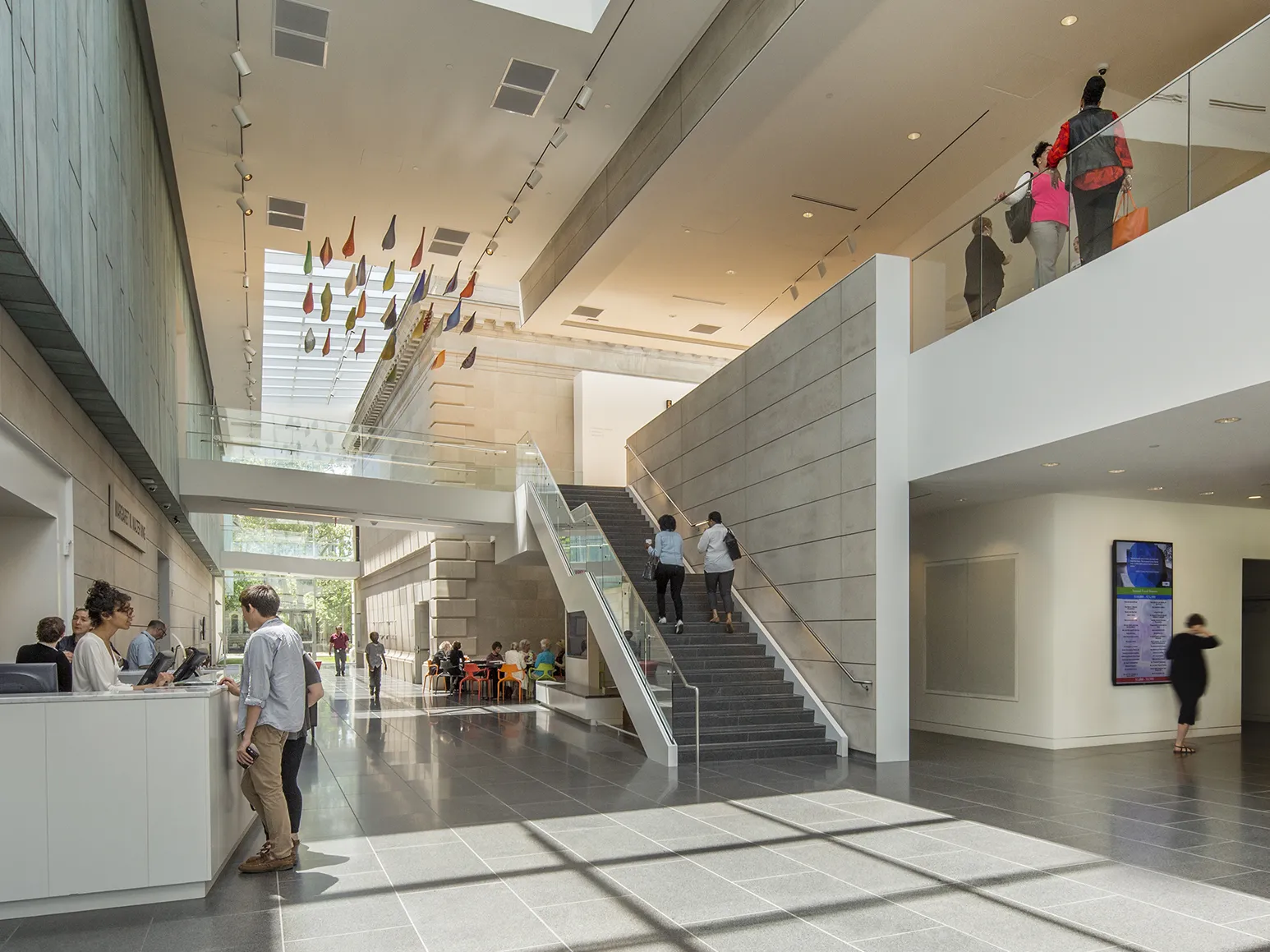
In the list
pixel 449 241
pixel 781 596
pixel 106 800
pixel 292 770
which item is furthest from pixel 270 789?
pixel 449 241

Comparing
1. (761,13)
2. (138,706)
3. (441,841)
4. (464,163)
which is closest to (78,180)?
(138,706)

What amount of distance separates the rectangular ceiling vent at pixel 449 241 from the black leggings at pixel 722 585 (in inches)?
335

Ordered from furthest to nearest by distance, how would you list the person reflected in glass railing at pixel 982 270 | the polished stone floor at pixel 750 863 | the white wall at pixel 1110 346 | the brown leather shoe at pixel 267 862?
the person reflected in glass railing at pixel 982 270
the white wall at pixel 1110 346
the brown leather shoe at pixel 267 862
the polished stone floor at pixel 750 863

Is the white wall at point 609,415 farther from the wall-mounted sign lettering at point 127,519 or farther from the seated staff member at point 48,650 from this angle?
the seated staff member at point 48,650

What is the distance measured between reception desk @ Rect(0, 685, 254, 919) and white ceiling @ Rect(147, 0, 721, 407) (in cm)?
882

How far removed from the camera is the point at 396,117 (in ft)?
43.4

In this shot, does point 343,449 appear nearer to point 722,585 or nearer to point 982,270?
point 722,585

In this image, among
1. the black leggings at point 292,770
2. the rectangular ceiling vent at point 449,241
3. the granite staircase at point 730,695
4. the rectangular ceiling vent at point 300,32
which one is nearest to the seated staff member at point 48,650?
the black leggings at point 292,770

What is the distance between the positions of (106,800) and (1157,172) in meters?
8.33

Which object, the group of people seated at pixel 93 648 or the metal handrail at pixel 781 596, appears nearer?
the group of people seated at pixel 93 648

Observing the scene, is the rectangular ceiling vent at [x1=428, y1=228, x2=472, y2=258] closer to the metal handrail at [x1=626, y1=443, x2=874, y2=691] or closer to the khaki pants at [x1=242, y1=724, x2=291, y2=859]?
the metal handrail at [x1=626, y1=443, x2=874, y2=691]

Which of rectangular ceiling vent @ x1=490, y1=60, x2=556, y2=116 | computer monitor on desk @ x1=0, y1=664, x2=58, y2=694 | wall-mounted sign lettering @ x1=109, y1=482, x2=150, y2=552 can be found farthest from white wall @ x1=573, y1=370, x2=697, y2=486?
computer monitor on desk @ x1=0, y1=664, x2=58, y2=694

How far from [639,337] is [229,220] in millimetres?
9950

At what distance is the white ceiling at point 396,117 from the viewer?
11.3 m
